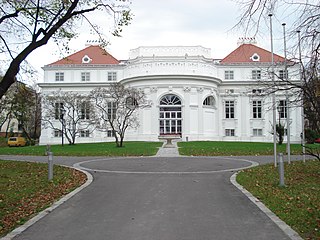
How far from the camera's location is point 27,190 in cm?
1131

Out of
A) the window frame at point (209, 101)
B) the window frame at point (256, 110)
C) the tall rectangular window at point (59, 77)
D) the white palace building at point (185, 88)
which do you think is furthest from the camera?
the tall rectangular window at point (59, 77)

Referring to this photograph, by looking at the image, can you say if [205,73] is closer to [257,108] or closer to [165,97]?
[165,97]

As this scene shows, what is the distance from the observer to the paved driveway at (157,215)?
248 inches

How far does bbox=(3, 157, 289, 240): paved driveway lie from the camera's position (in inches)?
248

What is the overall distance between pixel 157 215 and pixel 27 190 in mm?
5463

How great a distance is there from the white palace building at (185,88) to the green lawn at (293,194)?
31.4 meters

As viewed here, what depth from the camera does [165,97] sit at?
50.6m

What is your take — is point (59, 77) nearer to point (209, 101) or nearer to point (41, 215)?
point (209, 101)

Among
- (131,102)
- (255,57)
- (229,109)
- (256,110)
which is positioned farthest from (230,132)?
(131,102)

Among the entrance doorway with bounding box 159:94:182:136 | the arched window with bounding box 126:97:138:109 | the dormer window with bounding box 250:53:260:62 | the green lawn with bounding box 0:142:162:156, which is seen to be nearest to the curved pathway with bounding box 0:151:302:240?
the green lawn with bounding box 0:142:162:156

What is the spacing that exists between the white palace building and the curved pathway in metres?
36.1

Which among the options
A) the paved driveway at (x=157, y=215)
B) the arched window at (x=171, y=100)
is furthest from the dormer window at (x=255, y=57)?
the paved driveway at (x=157, y=215)

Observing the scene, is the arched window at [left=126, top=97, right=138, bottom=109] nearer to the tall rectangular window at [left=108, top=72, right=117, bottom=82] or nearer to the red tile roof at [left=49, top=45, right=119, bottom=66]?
the tall rectangular window at [left=108, top=72, right=117, bottom=82]

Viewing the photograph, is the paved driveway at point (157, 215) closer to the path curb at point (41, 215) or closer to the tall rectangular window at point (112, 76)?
the path curb at point (41, 215)
